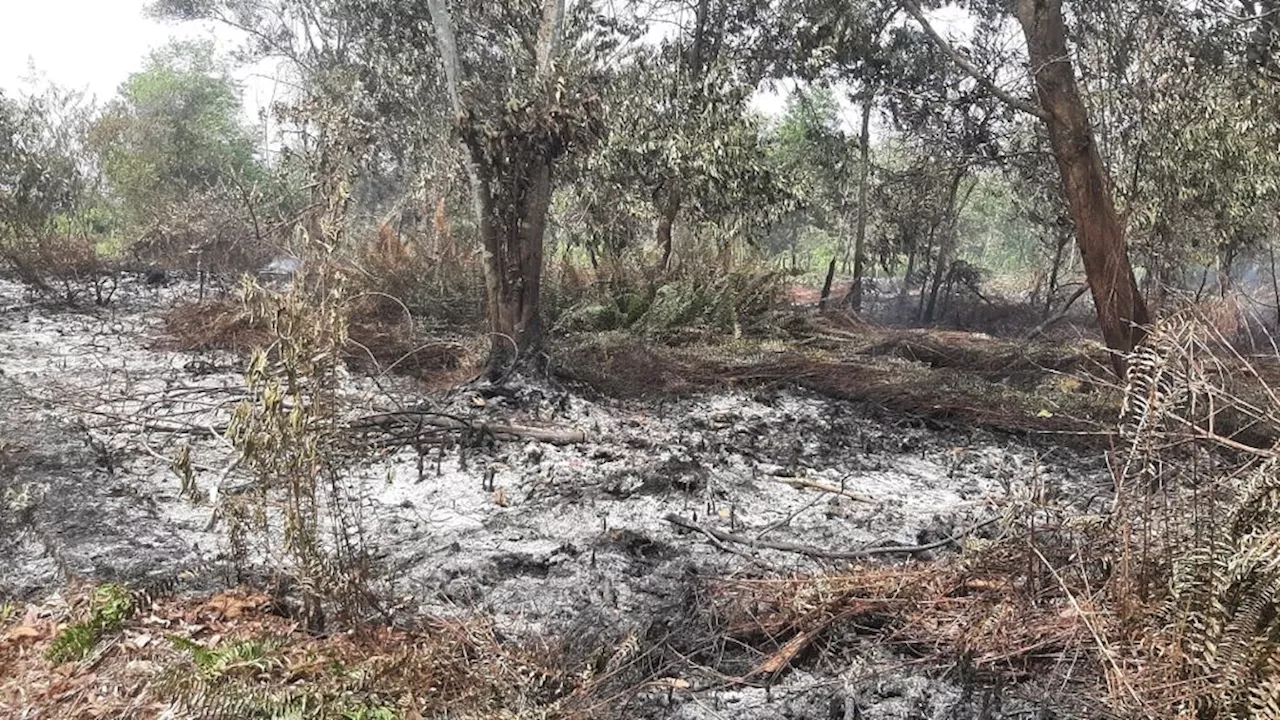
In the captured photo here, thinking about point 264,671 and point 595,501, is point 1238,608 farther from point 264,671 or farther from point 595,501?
point 595,501

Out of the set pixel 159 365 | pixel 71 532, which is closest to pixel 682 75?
pixel 159 365

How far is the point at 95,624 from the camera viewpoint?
8.27 feet

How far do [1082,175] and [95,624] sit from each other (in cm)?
567

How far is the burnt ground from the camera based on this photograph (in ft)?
8.74

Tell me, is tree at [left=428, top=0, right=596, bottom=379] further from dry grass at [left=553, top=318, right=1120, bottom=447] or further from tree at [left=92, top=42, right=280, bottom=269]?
tree at [left=92, top=42, right=280, bottom=269]

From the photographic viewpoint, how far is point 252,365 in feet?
7.99

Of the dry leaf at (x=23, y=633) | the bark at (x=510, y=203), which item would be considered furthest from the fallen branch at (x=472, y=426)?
the dry leaf at (x=23, y=633)

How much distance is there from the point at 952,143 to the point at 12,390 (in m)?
7.68

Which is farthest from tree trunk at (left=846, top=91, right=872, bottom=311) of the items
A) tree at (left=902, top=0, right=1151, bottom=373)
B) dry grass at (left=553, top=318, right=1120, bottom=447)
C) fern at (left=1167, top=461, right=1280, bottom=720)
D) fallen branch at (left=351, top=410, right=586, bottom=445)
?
fern at (left=1167, top=461, right=1280, bottom=720)

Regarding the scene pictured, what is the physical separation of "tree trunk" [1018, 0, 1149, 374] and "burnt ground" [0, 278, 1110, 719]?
1060 millimetres

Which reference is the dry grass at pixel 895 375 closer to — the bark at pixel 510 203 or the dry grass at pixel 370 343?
the bark at pixel 510 203

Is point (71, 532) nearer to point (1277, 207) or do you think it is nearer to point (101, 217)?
point (1277, 207)

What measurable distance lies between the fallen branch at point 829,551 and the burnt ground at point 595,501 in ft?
0.15

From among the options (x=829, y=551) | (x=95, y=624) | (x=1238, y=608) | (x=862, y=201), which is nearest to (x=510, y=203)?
(x=829, y=551)
